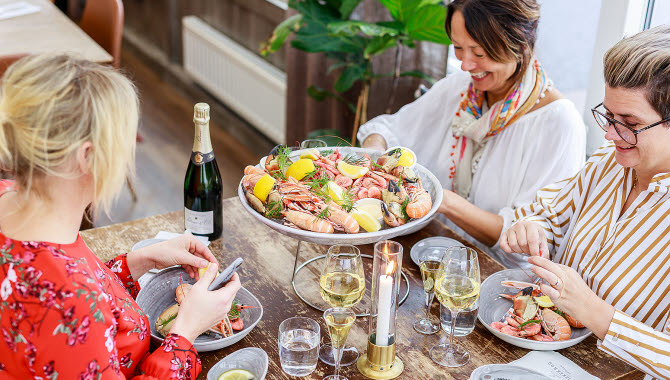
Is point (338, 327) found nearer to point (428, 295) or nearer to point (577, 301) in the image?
point (428, 295)

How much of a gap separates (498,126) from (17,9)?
2.73 m

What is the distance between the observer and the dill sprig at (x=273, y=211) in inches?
56.9

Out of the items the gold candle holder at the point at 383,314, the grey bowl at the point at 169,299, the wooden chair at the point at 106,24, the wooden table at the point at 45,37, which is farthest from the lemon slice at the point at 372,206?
the wooden chair at the point at 106,24

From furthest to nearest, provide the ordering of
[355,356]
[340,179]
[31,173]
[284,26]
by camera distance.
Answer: [284,26] < [340,179] < [355,356] < [31,173]

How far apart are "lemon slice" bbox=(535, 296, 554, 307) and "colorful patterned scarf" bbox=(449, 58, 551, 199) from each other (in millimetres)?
737

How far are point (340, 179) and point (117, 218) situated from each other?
2324 mm

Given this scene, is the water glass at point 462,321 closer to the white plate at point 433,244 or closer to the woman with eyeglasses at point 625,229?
the woman with eyeglasses at point 625,229

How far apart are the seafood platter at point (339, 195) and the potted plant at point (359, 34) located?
1038 millimetres

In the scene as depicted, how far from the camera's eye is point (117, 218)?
357cm

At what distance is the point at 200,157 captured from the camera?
170 centimetres

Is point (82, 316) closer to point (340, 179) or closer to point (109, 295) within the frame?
point (109, 295)

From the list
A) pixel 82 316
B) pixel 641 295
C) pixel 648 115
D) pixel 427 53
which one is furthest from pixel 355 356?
pixel 427 53

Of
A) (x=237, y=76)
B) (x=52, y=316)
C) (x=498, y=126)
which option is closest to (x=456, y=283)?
(x=52, y=316)

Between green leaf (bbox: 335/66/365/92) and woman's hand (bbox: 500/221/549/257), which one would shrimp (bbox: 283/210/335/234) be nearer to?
woman's hand (bbox: 500/221/549/257)
